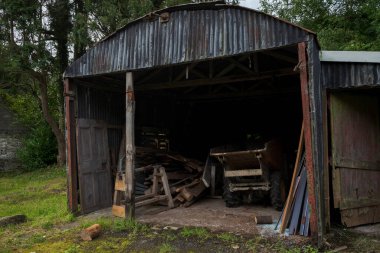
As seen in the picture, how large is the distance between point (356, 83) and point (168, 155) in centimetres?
579

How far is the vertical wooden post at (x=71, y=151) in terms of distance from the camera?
8891 millimetres

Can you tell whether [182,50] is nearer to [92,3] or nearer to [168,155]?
[168,155]

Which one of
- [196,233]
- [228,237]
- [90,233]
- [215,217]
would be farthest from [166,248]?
[215,217]

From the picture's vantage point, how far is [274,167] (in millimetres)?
9023

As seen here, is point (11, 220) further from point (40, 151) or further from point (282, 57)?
point (40, 151)

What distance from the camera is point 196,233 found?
6.86 meters

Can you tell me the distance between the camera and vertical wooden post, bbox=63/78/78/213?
29.2ft

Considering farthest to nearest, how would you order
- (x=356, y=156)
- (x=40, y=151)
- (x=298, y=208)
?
(x=40, y=151)
(x=356, y=156)
(x=298, y=208)

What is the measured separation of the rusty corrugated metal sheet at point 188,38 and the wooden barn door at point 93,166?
151cm

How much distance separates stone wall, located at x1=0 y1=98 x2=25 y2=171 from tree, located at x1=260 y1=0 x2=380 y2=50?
17675 millimetres

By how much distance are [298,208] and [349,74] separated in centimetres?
270

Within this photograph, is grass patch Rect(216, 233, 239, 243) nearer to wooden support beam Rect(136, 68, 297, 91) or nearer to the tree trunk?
wooden support beam Rect(136, 68, 297, 91)

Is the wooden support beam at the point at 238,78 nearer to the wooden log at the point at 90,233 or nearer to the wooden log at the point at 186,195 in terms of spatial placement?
Result: the wooden log at the point at 186,195

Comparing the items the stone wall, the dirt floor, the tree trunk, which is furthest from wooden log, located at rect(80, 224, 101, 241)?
the stone wall
